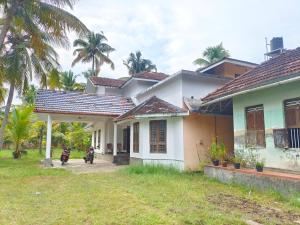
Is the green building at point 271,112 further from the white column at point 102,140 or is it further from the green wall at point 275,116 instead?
the white column at point 102,140

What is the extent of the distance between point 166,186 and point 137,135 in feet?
21.0

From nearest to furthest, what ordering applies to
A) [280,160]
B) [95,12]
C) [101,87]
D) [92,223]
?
[92,223]
[280,160]
[95,12]
[101,87]

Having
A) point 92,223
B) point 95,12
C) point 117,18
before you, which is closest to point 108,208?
point 92,223

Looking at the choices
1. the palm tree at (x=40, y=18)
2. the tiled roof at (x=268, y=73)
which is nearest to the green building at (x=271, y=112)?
the tiled roof at (x=268, y=73)

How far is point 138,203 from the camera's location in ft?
22.4

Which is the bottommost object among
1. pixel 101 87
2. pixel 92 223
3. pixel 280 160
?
pixel 92 223

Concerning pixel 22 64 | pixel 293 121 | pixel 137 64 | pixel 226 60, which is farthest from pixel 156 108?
pixel 137 64

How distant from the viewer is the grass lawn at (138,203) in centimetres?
559

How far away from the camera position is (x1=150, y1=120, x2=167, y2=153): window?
1376 cm

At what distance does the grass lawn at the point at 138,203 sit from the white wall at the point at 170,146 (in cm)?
263

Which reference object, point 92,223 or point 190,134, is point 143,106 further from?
point 92,223

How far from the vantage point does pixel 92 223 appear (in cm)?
527

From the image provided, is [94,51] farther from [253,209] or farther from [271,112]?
[253,209]

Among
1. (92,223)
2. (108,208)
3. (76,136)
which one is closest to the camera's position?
(92,223)
